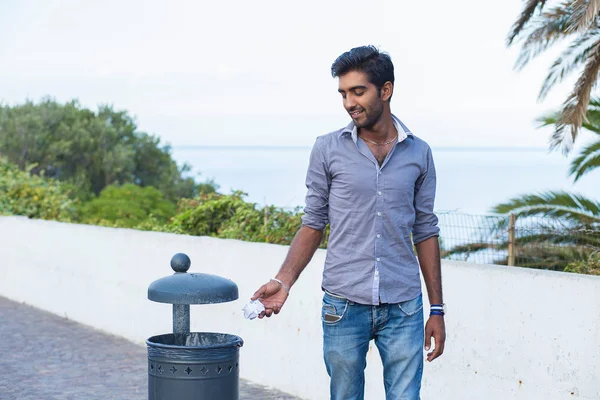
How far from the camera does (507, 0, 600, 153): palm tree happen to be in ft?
40.4

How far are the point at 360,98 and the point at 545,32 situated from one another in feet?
35.1

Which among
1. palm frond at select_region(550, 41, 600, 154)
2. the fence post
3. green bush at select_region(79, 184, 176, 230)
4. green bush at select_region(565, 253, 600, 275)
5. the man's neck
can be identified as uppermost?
palm frond at select_region(550, 41, 600, 154)

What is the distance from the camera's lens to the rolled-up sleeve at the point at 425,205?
4117mm

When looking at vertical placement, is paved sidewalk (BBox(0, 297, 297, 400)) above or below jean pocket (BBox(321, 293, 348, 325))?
below

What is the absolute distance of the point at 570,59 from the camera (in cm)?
1452

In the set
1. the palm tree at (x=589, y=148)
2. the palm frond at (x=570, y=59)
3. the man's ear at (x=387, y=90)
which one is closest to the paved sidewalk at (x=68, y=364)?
the man's ear at (x=387, y=90)

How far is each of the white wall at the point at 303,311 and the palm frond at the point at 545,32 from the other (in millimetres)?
7003

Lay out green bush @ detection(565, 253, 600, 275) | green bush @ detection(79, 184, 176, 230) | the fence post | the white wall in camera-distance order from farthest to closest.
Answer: green bush @ detection(79, 184, 176, 230), the fence post, green bush @ detection(565, 253, 600, 275), the white wall

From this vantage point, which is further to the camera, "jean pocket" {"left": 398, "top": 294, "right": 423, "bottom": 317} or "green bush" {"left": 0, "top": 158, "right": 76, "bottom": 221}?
"green bush" {"left": 0, "top": 158, "right": 76, "bottom": 221}

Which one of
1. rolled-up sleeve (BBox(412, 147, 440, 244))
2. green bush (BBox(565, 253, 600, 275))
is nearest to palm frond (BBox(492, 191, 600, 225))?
green bush (BBox(565, 253, 600, 275))

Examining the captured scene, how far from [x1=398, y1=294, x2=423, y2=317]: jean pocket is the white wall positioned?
4.52 feet

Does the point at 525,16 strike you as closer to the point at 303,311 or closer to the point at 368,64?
the point at 303,311

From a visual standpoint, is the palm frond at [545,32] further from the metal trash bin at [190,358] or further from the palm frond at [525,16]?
the metal trash bin at [190,358]

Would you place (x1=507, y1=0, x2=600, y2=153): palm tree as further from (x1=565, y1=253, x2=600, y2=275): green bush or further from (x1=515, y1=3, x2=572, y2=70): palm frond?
(x1=565, y1=253, x2=600, y2=275): green bush
